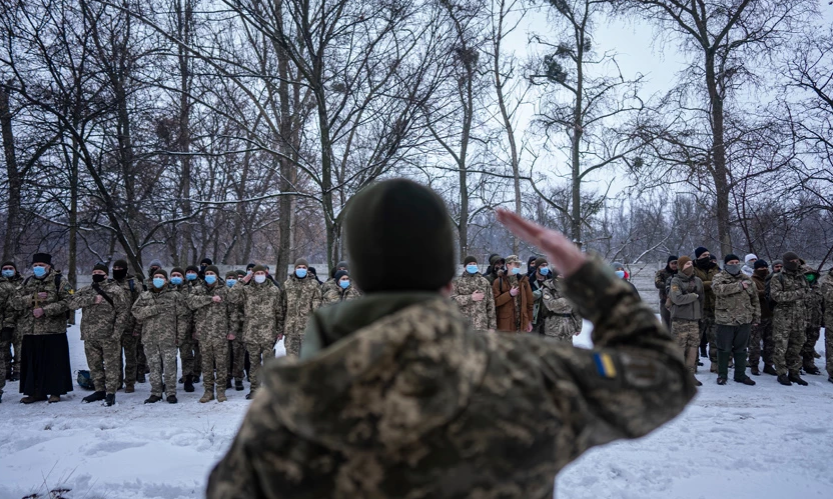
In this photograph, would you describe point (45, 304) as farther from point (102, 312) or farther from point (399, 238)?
point (399, 238)

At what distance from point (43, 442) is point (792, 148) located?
1434 cm

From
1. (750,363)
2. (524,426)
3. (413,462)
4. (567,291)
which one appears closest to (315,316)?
(413,462)

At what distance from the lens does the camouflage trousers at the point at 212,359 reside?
28.9ft

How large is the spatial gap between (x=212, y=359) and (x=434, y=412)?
8.73m

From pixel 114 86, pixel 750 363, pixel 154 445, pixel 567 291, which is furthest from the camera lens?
pixel 750 363

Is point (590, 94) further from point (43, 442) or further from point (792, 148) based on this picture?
point (43, 442)

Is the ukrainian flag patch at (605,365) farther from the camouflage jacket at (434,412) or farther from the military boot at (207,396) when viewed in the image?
the military boot at (207,396)

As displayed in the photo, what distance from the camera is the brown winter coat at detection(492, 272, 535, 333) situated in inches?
364

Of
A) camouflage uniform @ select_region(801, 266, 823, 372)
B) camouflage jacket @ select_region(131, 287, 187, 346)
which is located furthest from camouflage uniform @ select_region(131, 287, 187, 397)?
camouflage uniform @ select_region(801, 266, 823, 372)

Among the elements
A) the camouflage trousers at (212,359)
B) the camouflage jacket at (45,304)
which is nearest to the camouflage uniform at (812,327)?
the camouflage trousers at (212,359)

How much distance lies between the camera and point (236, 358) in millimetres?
9688

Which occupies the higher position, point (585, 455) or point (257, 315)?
point (257, 315)

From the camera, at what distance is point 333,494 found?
1091 mm

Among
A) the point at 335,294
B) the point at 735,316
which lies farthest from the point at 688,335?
the point at 335,294
